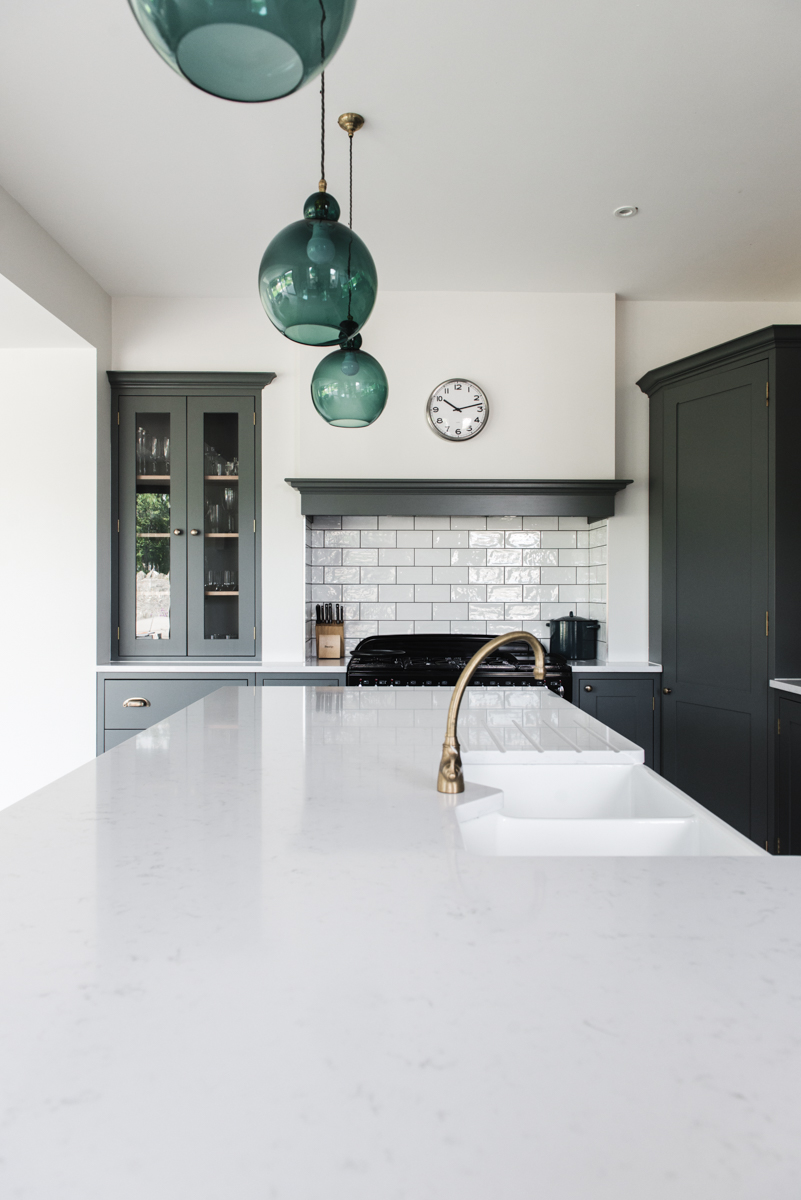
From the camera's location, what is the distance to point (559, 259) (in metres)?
3.39

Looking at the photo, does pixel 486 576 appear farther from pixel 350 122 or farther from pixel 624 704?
pixel 350 122

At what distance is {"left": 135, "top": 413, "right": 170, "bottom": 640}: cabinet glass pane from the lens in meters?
3.83

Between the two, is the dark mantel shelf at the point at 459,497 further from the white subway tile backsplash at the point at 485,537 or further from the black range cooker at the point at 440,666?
the black range cooker at the point at 440,666

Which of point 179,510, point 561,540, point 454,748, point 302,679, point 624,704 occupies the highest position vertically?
point 179,510

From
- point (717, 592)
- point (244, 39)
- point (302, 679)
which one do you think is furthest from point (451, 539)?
point (244, 39)

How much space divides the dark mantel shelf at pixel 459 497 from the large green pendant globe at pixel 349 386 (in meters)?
1.84

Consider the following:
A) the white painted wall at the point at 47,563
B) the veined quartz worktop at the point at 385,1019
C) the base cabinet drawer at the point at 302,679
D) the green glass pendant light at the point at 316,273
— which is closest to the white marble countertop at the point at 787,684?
the base cabinet drawer at the point at 302,679

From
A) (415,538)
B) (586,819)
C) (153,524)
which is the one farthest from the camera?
(415,538)

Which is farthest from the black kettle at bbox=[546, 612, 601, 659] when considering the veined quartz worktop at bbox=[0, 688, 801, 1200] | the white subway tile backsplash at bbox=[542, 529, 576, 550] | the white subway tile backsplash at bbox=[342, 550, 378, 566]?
the veined quartz worktop at bbox=[0, 688, 801, 1200]

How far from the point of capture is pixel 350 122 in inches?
93.4

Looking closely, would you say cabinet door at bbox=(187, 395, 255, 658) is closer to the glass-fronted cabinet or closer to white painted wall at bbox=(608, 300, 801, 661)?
the glass-fronted cabinet

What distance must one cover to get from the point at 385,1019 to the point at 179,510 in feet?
11.5

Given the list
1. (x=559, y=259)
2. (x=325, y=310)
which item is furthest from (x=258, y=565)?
(x=325, y=310)

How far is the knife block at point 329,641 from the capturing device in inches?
153
